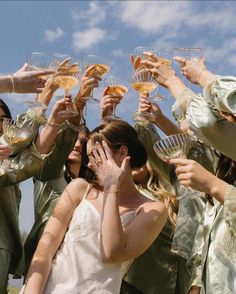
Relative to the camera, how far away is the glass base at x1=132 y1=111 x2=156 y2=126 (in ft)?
15.5

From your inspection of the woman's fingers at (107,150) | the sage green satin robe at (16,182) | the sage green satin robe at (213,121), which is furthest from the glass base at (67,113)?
the sage green satin robe at (213,121)

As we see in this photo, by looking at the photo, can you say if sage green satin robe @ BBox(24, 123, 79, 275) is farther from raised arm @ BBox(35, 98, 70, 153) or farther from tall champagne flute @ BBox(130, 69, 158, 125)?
tall champagne flute @ BBox(130, 69, 158, 125)

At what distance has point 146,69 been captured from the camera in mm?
4480

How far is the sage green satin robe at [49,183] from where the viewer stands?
14.9 feet

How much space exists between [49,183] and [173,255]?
120 centimetres

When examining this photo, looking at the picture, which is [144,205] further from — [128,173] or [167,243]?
[167,243]

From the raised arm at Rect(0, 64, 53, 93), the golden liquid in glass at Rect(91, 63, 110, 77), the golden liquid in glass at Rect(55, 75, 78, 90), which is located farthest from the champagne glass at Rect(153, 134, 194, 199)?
the golden liquid in glass at Rect(91, 63, 110, 77)

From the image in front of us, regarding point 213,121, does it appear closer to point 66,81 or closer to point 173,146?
point 173,146

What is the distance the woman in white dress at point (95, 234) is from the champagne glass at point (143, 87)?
94cm

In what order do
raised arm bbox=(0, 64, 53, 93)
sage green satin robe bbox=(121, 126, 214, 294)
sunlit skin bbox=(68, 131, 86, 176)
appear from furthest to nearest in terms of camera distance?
1. sunlit skin bbox=(68, 131, 86, 176)
2. sage green satin robe bbox=(121, 126, 214, 294)
3. raised arm bbox=(0, 64, 53, 93)

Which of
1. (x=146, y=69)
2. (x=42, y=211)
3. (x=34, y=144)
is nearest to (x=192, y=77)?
(x=146, y=69)

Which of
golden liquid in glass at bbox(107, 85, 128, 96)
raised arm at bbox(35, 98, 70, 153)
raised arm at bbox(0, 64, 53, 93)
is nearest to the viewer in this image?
raised arm at bbox(0, 64, 53, 93)

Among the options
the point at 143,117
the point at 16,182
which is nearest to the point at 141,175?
the point at 143,117

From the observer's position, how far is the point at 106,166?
11.7 feet
